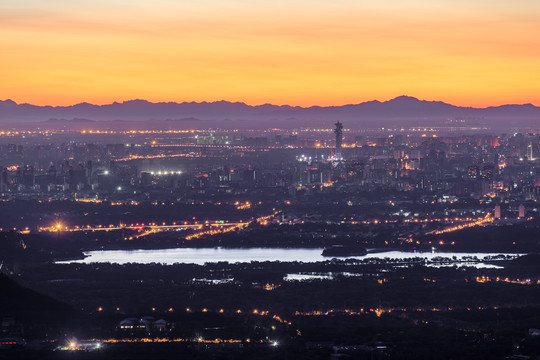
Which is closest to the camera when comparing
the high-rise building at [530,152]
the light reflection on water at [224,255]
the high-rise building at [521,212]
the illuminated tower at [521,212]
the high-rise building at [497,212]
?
the light reflection on water at [224,255]

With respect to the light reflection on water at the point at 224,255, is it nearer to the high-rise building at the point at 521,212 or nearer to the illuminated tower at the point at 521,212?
the illuminated tower at the point at 521,212

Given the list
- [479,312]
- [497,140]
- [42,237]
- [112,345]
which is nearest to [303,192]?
[42,237]

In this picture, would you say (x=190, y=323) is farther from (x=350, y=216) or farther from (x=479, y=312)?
(x=350, y=216)

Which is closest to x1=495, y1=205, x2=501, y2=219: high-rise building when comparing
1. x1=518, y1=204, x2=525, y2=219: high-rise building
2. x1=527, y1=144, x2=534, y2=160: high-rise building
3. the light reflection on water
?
x1=518, y1=204, x2=525, y2=219: high-rise building

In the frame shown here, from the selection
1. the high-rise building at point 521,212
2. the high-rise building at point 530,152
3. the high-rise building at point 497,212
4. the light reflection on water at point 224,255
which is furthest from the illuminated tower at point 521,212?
the high-rise building at point 530,152

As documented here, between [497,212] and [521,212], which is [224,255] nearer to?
[497,212]

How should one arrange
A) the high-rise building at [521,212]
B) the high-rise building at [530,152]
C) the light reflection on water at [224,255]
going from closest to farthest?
1. the light reflection on water at [224,255]
2. the high-rise building at [521,212]
3. the high-rise building at [530,152]

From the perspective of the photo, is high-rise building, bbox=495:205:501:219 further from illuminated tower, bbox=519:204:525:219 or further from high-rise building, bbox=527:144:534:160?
high-rise building, bbox=527:144:534:160

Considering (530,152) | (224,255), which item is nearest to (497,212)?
(224,255)
